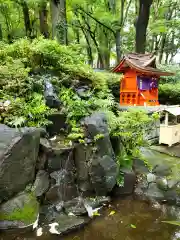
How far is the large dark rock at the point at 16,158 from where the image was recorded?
4.62 m

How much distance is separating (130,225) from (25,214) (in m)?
2.33

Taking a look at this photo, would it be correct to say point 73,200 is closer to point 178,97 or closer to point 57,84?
point 57,84

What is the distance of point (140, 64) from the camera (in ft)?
32.8

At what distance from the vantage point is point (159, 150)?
29.1 feet

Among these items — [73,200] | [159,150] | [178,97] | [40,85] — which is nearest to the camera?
[73,200]

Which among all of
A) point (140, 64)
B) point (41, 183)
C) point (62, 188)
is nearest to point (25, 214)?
point (41, 183)

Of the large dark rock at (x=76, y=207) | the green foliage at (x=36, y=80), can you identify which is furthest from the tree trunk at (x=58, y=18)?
the large dark rock at (x=76, y=207)

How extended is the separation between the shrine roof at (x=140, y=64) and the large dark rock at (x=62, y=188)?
597 cm

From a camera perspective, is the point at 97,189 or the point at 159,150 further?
the point at 159,150

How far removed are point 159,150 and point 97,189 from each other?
4201mm

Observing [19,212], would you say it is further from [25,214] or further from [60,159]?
[60,159]

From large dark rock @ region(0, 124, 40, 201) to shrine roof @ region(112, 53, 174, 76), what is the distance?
241 inches

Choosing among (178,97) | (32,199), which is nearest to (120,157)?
(32,199)

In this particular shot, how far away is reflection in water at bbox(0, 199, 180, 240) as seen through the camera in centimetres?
438
